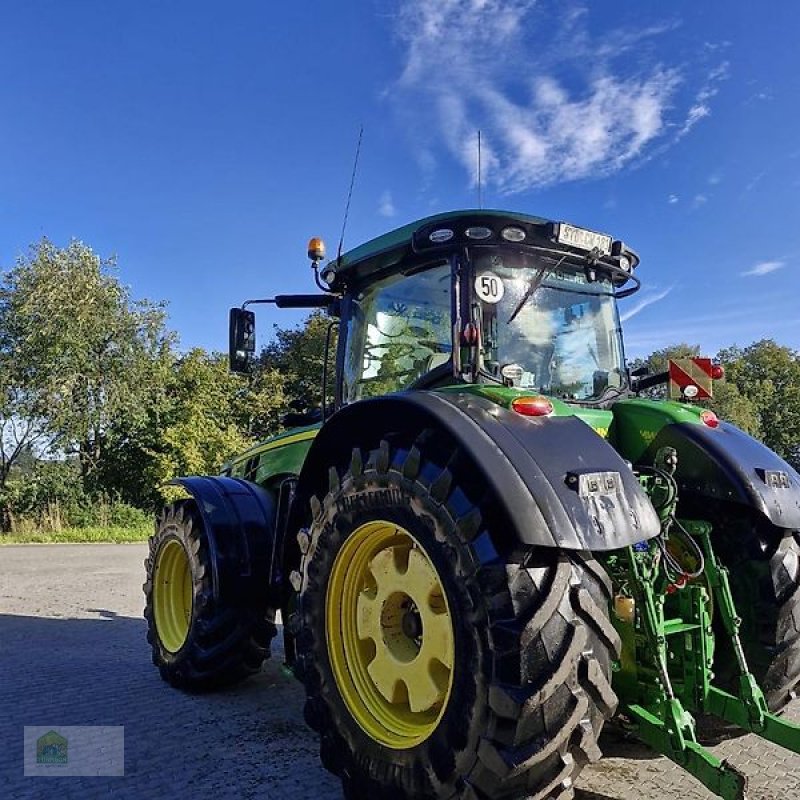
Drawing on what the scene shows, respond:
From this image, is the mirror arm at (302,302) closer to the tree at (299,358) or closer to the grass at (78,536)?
the grass at (78,536)

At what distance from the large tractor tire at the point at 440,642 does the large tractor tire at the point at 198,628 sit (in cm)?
161

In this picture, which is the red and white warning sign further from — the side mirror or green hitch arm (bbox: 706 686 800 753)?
→ the side mirror

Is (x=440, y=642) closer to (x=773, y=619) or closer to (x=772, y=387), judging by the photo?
(x=773, y=619)

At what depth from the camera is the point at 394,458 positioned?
2.86 meters

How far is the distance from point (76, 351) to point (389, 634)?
2294 cm

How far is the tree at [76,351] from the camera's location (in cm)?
2291

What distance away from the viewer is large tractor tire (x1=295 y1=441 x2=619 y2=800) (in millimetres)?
2293

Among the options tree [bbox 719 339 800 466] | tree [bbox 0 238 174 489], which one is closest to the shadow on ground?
tree [bbox 0 238 174 489]

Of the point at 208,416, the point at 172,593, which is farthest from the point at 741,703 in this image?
the point at 208,416

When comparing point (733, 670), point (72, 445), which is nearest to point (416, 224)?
point (733, 670)

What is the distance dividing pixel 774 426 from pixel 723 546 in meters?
41.3

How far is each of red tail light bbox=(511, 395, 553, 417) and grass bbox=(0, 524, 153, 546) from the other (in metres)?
17.6

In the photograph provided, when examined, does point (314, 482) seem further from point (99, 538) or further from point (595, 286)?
point (99, 538)

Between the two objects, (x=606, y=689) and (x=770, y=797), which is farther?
(x=770, y=797)
